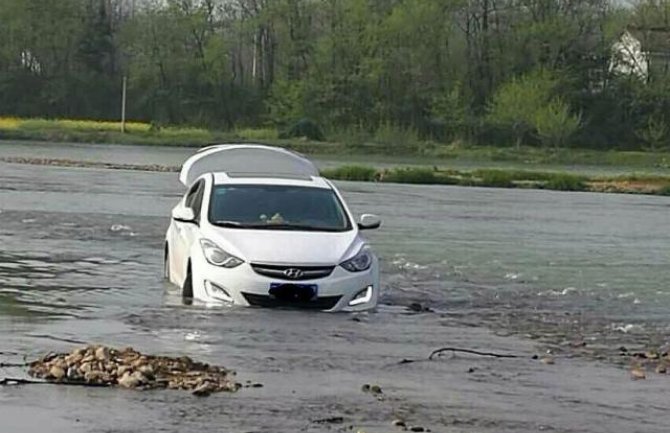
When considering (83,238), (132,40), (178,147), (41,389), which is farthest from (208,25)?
(41,389)

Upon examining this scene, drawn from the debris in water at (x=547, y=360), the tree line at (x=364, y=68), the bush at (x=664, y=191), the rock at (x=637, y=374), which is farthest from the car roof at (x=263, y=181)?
the tree line at (x=364, y=68)

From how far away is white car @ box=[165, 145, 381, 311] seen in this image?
15.2 meters

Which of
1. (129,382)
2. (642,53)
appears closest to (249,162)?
(129,382)

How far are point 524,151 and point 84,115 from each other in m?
26.2

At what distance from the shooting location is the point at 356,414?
32.2 ft

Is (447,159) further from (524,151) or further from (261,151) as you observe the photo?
(261,151)

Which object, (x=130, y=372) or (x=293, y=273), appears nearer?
(x=130, y=372)

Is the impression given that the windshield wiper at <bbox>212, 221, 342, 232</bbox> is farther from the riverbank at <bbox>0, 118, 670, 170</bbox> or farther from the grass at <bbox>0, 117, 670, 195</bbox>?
the riverbank at <bbox>0, 118, 670, 170</bbox>

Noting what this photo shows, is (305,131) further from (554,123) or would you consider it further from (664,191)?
(664,191)

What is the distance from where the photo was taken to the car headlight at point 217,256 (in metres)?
15.3

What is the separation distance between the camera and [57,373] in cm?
1077

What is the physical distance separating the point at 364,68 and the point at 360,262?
3173 inches

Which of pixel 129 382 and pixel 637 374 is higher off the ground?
pixel 129 382

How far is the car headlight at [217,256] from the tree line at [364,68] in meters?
74.3
